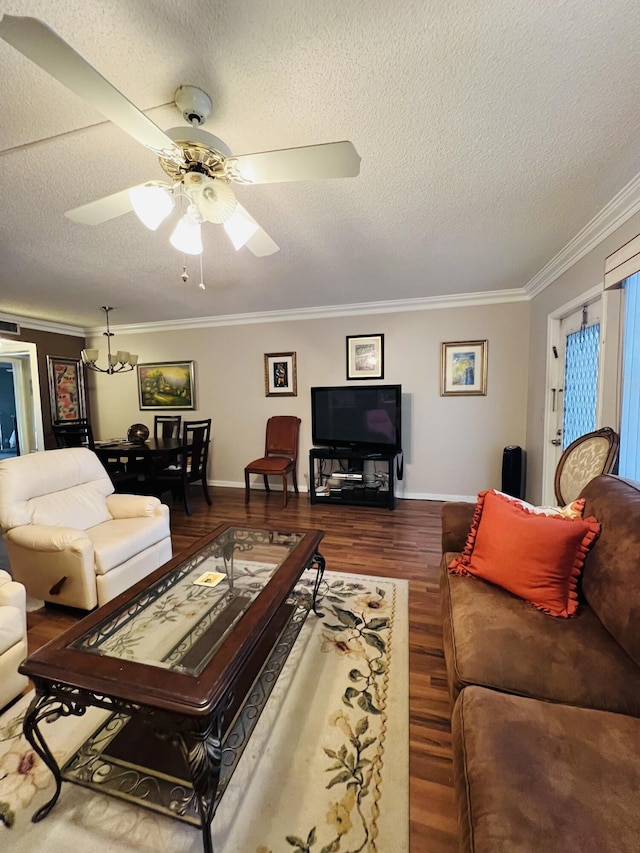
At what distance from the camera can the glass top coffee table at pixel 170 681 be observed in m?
0.95

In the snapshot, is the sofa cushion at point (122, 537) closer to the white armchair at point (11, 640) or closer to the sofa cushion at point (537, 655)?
the white armchair at point (11, 640)

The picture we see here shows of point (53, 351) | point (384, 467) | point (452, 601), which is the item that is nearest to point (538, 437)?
point (384, 467)

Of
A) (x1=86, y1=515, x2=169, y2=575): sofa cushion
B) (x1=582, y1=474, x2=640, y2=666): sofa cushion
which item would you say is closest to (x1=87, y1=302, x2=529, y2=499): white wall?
(x1=86, y1=515, x2=169, y2=575): sofa cushion

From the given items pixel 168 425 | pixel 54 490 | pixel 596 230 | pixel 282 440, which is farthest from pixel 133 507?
pixel 596 230

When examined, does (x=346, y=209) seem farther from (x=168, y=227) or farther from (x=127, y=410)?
(x=127, y=410)

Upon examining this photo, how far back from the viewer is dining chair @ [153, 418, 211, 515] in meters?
3.89

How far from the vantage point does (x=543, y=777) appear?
2.56 ft

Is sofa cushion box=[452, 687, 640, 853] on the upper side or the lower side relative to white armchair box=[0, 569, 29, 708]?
upper

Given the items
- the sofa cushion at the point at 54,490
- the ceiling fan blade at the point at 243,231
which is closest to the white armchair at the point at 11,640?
the sofa cushion at the point at 54,490

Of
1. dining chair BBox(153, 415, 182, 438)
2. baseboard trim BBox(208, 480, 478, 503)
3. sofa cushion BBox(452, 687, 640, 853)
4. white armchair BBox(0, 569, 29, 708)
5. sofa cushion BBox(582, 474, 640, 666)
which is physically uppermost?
dining chair BBox(153, 415, 182, 438)

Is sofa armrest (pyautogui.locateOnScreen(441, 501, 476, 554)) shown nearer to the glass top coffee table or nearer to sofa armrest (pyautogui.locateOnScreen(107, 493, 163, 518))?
the glass top coffee table

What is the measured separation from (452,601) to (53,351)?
6059mm

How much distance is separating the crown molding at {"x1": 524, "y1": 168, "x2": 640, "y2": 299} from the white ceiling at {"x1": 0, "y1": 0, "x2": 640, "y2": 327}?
0.05m

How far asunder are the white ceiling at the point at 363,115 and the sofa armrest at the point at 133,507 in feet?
6.15
